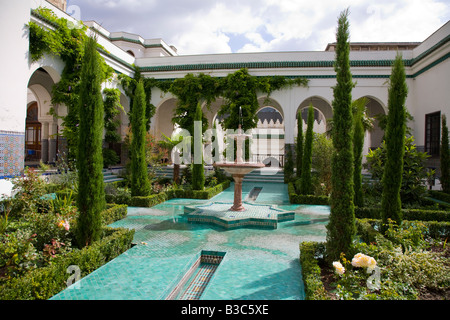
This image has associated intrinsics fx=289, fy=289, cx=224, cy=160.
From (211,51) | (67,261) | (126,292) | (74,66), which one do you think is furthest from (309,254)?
(211,51)

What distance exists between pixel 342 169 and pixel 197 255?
2.55 m

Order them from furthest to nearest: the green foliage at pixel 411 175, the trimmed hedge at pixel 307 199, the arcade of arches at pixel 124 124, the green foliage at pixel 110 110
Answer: the arcade of arches at pixel 124 124, the green foliage at pixel 110 110, the trimmed hedge at pixel 307 199, the green foliage at pixel 411 175

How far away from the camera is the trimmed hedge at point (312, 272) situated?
296 centimetres

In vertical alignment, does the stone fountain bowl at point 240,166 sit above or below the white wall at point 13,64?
below

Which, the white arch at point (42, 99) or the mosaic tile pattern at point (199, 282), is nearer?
the mosaic tile pattern at point (199, 282)

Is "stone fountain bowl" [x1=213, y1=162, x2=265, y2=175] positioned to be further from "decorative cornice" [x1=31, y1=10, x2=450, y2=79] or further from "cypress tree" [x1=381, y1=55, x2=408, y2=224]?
"decorative cornice" [x1=31, y1=10, x2=450, y2=79]

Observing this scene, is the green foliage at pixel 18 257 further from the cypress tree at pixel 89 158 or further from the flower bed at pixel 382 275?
the flower bed at pixel 382 275

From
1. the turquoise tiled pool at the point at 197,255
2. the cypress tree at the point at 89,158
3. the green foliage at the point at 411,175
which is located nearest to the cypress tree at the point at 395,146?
the turquoise tiled pool at the point at 197,255

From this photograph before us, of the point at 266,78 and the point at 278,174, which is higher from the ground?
the point at 266,78

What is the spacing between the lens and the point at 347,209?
3922 mm

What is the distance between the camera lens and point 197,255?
4.60 meters

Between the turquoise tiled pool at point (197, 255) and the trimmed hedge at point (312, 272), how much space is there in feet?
0.65
